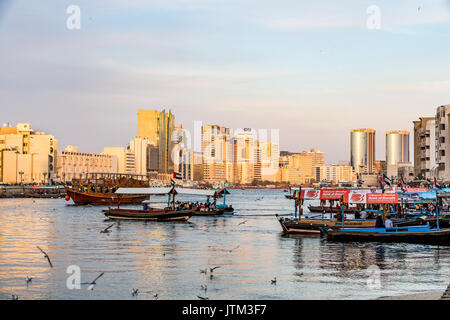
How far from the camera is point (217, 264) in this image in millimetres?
36125

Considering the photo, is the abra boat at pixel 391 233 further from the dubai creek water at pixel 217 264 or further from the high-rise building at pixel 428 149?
the high-rise building at pixel 428 149

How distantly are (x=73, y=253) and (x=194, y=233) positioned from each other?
57.7ft

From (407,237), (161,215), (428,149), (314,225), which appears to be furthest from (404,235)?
(428,149)

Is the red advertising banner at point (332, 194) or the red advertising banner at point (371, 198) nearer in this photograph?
the red advertising banner at point (371, 198)

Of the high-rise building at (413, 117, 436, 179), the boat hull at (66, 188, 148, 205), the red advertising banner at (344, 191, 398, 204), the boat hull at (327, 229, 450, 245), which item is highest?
the high-rise building at (413, 117, 436, 179)

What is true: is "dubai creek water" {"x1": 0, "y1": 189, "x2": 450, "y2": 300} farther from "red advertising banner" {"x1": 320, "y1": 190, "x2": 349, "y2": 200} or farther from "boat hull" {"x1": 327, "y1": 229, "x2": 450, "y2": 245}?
"red advertising banner" {"x1": 320, "y1": 190, "x2": 349, "y2": 200}

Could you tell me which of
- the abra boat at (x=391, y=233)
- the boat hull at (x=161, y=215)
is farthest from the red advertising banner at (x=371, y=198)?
the boat hull at (x=161, y=215)

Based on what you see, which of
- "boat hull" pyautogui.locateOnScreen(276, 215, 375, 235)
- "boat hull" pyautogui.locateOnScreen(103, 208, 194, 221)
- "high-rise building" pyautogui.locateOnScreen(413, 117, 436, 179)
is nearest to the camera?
"boat hull" pyautogui.locateOnScreen(276, 215, 375, 235)

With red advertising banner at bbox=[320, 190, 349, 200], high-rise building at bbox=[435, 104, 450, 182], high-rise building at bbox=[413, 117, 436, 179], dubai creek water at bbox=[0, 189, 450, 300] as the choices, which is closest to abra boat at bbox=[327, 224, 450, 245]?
dubai creek water at bbox=[0, 189, 450, 300]

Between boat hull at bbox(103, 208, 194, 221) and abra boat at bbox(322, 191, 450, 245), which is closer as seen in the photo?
abra boat at bbox(322, 191, 450, 245)

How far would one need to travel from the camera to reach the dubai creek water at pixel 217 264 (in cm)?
2703

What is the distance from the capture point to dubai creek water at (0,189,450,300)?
27.0 m

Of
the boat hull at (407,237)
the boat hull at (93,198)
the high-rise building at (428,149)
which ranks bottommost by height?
the boat hull at (93,198)
